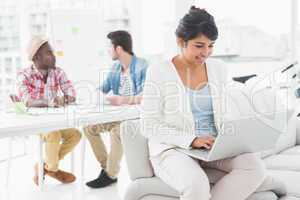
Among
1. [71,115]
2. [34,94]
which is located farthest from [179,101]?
[34,94]

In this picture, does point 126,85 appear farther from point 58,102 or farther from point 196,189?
point 196,189

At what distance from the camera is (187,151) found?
6.28 feet

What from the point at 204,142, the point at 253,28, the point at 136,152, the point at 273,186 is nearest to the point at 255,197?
the point at 273,186

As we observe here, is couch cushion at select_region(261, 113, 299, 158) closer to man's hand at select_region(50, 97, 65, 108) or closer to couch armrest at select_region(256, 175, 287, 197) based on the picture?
couch armrest at select_region(256, 175, 287, 197)

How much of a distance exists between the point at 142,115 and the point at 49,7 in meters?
3.27

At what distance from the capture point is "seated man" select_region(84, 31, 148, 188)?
3258mm

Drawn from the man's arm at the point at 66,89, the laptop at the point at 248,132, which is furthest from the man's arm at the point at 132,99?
the laptop at the point at 248,132

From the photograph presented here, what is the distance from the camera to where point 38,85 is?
2.99 metres

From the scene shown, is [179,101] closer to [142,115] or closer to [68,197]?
[142,115]

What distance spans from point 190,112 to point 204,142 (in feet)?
0.67

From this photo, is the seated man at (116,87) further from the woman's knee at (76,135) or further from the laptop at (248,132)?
the laptop at (248,132)

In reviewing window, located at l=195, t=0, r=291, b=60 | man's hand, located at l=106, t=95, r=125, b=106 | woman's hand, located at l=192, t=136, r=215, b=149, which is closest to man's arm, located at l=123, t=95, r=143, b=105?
man's hand, located at l=106, t=95, r=125, b=106

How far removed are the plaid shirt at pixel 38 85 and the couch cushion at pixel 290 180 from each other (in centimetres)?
152

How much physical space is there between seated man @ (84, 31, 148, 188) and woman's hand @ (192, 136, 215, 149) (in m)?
1.38
